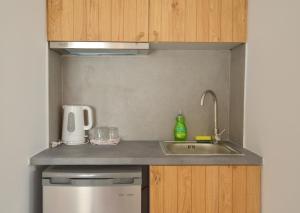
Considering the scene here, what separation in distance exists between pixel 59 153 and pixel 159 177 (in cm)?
63

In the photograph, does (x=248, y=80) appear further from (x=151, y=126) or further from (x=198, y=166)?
(x=151, y=126)

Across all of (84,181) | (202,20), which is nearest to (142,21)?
(202,20)

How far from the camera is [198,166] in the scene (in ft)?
5.02

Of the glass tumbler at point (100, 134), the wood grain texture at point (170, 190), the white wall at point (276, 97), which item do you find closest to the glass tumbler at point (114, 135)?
the glass tumbler at point (100, 134)

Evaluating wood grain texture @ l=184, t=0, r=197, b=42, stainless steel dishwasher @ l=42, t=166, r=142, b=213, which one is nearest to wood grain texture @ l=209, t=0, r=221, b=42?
wood grain texture @ l=184, t=0, r=197, b=42

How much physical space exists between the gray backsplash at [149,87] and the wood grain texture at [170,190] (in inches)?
24.1

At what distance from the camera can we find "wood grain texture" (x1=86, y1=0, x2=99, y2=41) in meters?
1.77

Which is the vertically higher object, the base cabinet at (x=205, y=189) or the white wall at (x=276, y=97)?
the white wall at (x=276, y=97)

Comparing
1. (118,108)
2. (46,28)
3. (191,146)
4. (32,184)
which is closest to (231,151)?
(191,146)

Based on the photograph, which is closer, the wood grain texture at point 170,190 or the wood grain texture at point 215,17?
the wood grain texture at point 170,190

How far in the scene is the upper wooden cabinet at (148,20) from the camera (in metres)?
1.76

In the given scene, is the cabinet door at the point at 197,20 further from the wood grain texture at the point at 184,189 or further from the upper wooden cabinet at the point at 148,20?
the wood grain texture at the point at 184,189

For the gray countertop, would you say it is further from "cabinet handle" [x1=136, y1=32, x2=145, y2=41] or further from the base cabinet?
"cabinet handle" [x1=136, y1=32, x2=145, y2=41]

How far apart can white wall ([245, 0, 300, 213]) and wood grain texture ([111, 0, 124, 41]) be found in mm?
842
